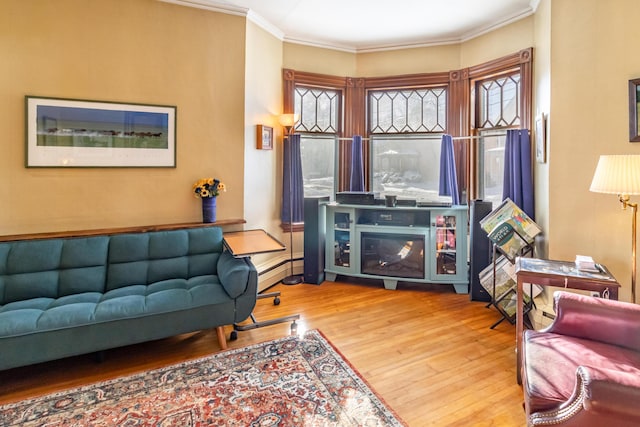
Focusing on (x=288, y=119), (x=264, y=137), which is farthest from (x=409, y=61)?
(x=264, y=137)

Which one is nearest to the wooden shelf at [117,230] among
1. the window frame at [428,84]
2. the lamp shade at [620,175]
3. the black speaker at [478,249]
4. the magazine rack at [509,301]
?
the window frame at [428,84]

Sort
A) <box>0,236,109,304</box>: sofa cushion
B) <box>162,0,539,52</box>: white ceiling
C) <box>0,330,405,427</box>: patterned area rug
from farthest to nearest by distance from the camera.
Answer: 1. <box>162,0,539,52</box>: white ceiling
2. <box>0,236,109,304</box>: sofa cushion
3. <box>0,330,405,427</box>: patterned area rug

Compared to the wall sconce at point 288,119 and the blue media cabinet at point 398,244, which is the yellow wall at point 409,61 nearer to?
the wall sconce at point 288,119

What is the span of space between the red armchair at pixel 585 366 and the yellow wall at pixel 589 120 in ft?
3.17

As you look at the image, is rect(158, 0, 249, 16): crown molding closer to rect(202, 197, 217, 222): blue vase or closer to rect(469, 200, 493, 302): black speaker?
rect(202, 197, 217, 222): blue vase

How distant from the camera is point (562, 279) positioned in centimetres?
200

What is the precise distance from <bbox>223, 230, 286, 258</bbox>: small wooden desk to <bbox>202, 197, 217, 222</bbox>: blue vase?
216 mm

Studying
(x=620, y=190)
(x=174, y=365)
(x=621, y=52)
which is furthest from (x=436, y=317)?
(x=621, y=52)

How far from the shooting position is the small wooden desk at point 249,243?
266cm

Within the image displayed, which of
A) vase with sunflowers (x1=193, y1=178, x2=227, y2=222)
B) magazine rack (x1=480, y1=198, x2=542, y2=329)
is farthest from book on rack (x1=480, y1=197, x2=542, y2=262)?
vase with sunflowers (x1=193, y1=178, x2=227, y2=222)

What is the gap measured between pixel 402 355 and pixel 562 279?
3.77 ft

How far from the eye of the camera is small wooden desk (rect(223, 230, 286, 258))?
266cm

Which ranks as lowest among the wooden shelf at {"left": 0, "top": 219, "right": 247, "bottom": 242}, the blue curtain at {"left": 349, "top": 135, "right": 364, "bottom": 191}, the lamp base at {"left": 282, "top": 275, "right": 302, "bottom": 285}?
the lamp base at {"left": 282, "top": 275, "right": 302, "bottom": 285}

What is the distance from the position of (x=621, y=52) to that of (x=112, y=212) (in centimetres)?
413
